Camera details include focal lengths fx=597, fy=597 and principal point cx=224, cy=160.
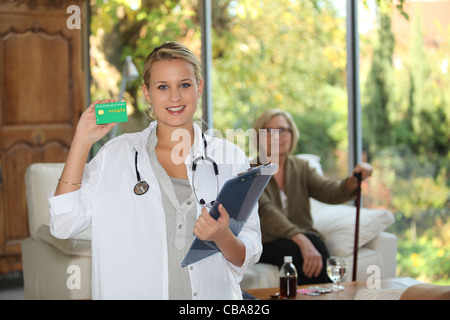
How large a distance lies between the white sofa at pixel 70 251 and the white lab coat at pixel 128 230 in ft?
3.72

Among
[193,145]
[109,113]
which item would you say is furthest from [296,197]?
[109,113]

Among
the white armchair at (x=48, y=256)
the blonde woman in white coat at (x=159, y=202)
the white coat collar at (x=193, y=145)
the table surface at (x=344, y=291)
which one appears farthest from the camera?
the white armchair at (x=48, y=256)

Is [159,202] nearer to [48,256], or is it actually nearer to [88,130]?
[88,130]

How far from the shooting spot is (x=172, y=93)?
1.65m

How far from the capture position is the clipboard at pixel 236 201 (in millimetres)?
1396

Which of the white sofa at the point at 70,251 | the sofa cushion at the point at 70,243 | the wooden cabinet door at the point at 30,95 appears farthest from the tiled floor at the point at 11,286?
the sofa cushion at the point at 70,243

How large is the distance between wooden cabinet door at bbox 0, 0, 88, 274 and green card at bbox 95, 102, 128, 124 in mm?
2902

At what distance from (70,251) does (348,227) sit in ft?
4.94

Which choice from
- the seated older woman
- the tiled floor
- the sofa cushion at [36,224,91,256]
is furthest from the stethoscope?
the tiled floor

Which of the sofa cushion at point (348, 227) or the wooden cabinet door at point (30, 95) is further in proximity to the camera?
the wooden cabinet door at point (30, 95)

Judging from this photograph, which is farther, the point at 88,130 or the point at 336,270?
the point at 336,270

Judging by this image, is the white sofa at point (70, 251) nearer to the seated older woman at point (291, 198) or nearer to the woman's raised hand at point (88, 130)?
the seated older woman at point (291, 198)

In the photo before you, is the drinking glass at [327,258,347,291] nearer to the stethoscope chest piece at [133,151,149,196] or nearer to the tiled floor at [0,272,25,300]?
the stethoscope chest piece at [133,151,149,196]

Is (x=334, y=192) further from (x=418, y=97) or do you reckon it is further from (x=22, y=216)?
(x=418, y=97)
